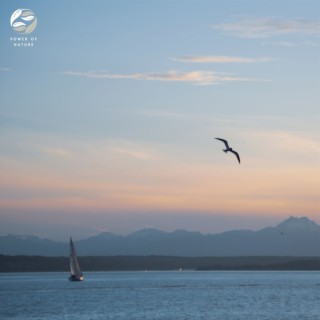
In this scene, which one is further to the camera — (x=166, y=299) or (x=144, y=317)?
(x=166, y=299)

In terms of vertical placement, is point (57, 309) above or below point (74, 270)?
below

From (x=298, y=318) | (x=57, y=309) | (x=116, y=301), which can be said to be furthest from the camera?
(x=116, y=301)

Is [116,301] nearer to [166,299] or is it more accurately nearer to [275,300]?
[166,299]

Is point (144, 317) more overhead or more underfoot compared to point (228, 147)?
more underfoot

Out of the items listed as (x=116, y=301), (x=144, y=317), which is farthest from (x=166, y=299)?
(x=144, y=317)

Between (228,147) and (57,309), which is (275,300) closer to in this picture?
(57,309)

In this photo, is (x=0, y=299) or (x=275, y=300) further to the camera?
(x=0, y=299)

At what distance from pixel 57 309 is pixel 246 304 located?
17360 mm

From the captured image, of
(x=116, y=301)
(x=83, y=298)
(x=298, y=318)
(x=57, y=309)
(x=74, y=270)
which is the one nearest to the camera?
(x=298, y=318)

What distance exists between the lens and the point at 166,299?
97.2 m

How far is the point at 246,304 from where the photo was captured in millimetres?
85688

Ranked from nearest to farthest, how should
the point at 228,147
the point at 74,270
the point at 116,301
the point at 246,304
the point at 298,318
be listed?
the point at 228,147 < the point at 298,318 < the point at 246,304 < the point at 116,301 < the point at 74,270

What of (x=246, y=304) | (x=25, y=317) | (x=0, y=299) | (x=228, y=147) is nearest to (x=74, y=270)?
(x=0, y=299)

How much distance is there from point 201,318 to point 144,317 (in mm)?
4307
